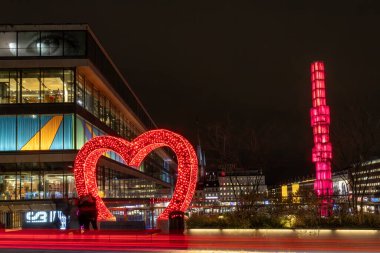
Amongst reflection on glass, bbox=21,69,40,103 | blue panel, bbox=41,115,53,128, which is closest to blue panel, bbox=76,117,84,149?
blue panel, bbox=41,115,53,128

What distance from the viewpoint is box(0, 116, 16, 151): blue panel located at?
4872cm

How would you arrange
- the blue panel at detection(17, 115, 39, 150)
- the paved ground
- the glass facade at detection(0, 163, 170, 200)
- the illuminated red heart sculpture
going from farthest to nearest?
the blue panel at detection(17, 115, 39, 150) < the glass facade at detection(0, 163, 170, 200) < the illuminated red heart sculpture < the paved ground

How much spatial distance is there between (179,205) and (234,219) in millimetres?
3132

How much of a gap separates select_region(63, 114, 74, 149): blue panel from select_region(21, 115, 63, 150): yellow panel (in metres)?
0.49

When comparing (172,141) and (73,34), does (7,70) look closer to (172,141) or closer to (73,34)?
(73,34)

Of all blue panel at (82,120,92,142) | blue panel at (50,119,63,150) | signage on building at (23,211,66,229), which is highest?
blue panel at (82,120,92,142)

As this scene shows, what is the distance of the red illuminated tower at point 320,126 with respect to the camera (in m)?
49.7

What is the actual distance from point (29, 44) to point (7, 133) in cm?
747

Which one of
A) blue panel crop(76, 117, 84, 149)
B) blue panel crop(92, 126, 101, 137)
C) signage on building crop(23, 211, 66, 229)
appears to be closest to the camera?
signage on building crop(23, 211, 66, 229)

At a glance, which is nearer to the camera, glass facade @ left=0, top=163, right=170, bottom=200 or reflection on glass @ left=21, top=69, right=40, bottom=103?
glass facade @ left=0, top=163, right=170, bottom=200

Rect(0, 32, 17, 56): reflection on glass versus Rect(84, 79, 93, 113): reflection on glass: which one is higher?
Rect(0, 32, 17, 56): reflection on glass

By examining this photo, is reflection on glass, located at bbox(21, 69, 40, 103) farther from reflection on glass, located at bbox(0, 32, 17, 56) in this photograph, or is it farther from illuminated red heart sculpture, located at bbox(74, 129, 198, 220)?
illuminated red heart sculpture, located at bbox(74, 129, 198, 220)

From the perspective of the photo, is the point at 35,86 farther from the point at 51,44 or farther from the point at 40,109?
the point at 51,44

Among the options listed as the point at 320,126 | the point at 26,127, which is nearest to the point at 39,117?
the point at 26,127
